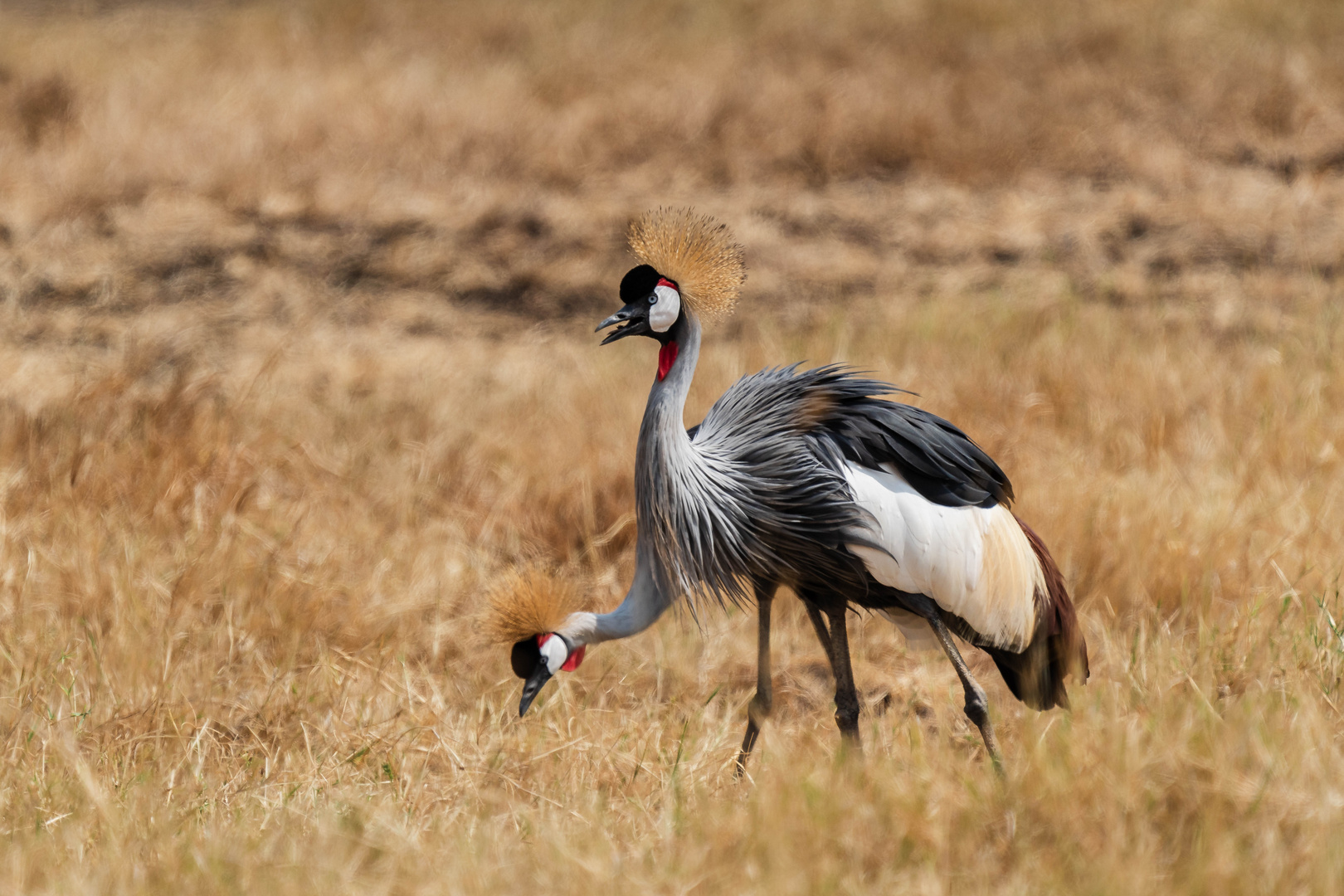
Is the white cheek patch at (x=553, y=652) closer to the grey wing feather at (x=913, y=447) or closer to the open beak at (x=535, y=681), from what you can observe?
the open beak at (x=535, y=681)

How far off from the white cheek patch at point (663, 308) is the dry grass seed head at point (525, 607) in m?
0.70

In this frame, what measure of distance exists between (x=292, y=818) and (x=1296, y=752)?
1925mm

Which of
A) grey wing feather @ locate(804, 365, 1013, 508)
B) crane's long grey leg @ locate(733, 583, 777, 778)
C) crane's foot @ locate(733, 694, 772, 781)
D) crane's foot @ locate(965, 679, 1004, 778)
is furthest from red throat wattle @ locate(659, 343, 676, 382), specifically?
crane's foot @ locate(965, 679, 1004, 778)

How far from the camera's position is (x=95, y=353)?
22.3ft

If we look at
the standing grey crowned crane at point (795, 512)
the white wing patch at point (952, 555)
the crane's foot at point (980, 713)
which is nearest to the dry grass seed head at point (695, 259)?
the standing grey crowned crane at point (795, 512)

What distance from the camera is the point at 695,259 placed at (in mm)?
2791

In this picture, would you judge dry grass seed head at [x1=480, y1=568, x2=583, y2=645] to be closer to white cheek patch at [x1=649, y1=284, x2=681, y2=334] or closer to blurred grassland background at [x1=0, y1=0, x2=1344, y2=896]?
blurred grassland background at [x1=0, y1=0, x2=1344, y2=896]

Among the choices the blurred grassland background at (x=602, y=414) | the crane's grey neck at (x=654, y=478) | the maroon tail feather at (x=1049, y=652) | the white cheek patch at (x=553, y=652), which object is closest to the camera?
the blurred grassland background at (x=602, y=414)

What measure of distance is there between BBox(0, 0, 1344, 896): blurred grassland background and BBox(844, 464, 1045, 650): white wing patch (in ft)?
0.90

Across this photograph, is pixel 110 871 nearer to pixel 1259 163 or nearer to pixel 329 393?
pixel 329 393

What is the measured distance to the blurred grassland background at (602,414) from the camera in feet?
7.29

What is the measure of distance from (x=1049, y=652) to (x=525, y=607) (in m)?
1.37

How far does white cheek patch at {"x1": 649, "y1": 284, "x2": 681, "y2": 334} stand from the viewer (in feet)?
9.09

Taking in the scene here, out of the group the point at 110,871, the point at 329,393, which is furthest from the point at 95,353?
the point at 110,871
